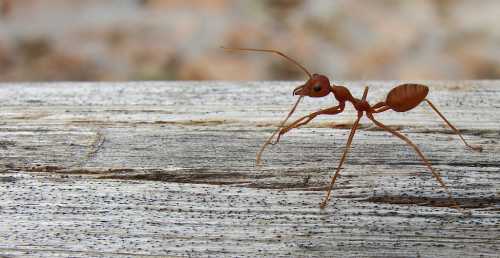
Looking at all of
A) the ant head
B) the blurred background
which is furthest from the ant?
the blurred background

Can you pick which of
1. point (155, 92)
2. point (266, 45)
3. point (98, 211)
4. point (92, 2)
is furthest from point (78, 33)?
point (98, 211)

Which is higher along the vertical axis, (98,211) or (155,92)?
(155,92)

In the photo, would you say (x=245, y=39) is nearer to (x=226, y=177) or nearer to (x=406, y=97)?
(x=406, y=97)

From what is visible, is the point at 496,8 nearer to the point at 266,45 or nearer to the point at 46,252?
the point at 266,45

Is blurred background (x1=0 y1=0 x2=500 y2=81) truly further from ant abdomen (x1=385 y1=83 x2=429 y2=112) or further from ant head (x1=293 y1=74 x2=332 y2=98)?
ant abdomen (x1=385 y1=83 x2=429 y2=112)

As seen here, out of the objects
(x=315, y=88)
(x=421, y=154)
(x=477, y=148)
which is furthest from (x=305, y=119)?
(x=477, y=148)

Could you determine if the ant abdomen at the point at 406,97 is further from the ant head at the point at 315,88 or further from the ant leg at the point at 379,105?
the ant head at the point at 315,88

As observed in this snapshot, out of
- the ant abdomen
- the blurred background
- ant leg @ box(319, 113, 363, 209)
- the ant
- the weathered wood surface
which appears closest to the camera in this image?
the weathered wood surface
